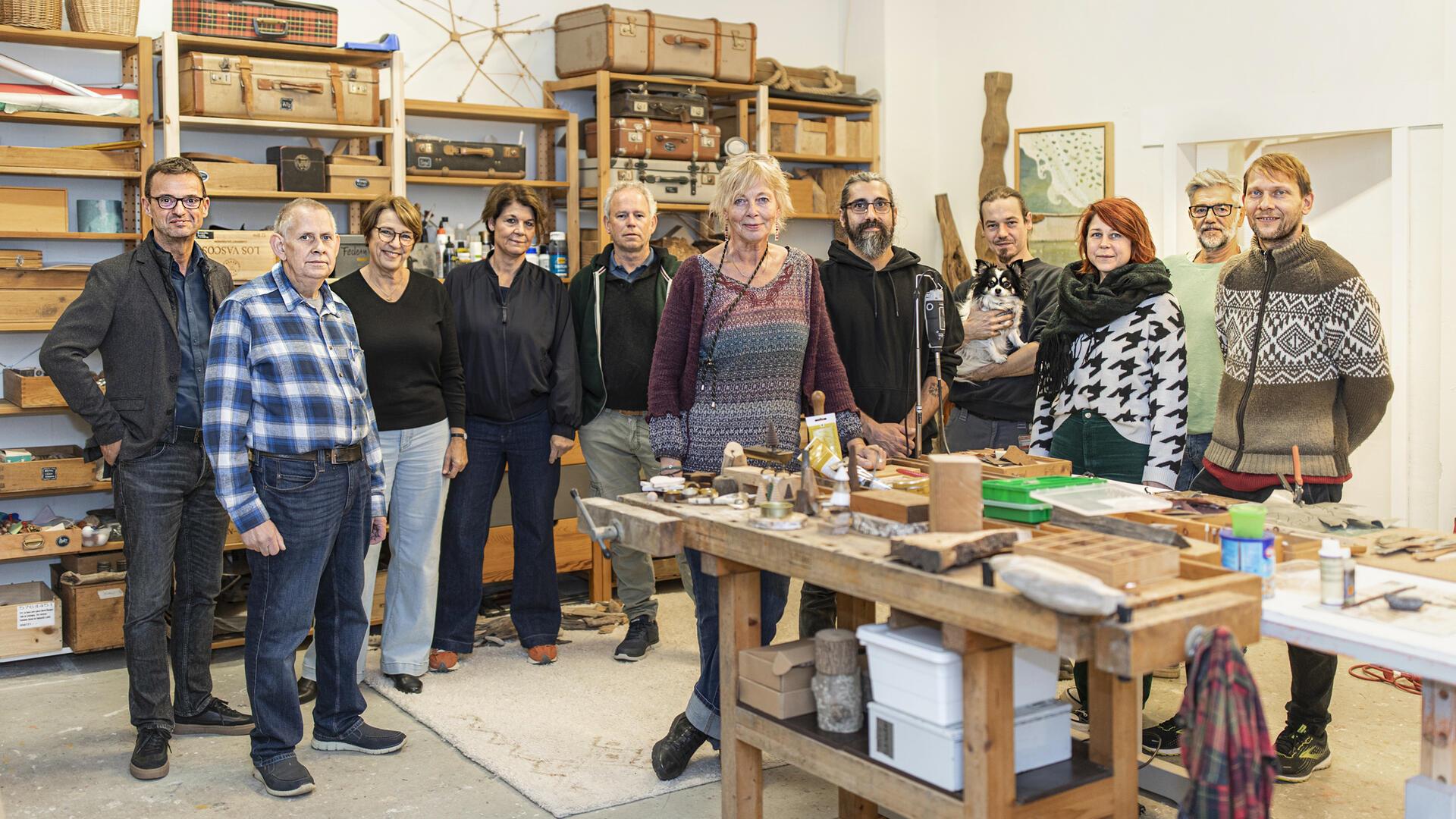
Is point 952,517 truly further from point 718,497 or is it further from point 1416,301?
point 1416,301

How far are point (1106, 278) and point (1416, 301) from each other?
2.10 m

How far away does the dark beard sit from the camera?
12.8ft

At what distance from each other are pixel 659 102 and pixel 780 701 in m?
3.86

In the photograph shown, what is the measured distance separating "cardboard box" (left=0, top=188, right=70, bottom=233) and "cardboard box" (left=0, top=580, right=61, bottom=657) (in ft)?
4.42

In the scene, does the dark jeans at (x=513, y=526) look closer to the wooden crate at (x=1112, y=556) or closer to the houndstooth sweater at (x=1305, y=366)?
the houndstooth sweater at (x=1305, y=366)

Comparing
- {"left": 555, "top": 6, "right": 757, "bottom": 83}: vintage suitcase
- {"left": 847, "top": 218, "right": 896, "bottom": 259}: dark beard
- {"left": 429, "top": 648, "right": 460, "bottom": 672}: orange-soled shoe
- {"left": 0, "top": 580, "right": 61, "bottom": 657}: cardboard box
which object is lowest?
{"left": 429, "top": 648, "right": 460, "bottom": 672}: orange-soled shoe

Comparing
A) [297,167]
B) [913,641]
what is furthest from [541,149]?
[913,641]

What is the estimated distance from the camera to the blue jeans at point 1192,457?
408 centimetres

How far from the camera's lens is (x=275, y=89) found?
16.7 feet

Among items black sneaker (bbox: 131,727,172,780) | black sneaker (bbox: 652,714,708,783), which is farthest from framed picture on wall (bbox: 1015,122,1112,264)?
black sneaker (bbox: 131,727,172,780)

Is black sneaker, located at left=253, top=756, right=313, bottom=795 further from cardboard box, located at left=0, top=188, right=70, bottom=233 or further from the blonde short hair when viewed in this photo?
cardboard box, located at left=0, top=188, right=70, bottom=233

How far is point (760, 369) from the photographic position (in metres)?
3.58

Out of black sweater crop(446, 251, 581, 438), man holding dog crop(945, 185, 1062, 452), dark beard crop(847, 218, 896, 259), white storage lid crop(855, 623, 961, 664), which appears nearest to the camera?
white storage lid crop(855, 623, 961, 664)

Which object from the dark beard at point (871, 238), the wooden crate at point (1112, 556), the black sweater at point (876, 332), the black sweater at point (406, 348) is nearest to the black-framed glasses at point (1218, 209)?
the black sweater at point (876, 332)
